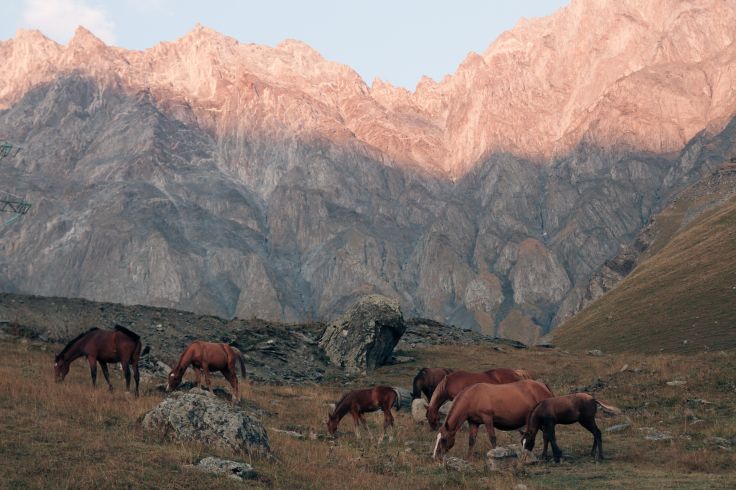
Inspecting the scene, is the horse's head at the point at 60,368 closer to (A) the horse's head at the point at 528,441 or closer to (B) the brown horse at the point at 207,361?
(B) the brown horse at the point at 207,361

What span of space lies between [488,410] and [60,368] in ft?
55.7

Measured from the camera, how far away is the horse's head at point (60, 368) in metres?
29.1

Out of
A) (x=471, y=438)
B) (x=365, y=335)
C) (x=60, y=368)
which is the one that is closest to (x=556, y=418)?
(x=471, y=438)

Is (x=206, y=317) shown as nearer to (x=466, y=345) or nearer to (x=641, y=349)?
(x=466, y=345)

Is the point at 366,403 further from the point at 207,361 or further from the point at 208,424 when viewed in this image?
the point at 208,424

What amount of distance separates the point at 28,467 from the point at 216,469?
4.16 m

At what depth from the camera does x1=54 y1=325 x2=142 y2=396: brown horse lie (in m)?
28.5

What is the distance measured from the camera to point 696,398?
32625mm

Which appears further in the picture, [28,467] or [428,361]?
[428,361]

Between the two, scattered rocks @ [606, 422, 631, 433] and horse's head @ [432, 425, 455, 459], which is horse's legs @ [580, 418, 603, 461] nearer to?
horse's head @ [432, 425, 455, 459]

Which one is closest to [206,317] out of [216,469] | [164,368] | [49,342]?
[49,342]

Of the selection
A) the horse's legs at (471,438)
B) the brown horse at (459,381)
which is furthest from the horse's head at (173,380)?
the horse's legs at (471,438)

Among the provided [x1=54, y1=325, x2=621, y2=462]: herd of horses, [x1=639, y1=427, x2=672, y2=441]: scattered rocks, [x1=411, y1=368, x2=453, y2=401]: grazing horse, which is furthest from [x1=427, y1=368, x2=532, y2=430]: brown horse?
[x1=411, y1=368, x2=453, y2=401]: grazing horse

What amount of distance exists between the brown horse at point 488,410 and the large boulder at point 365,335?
30093 millimetres
